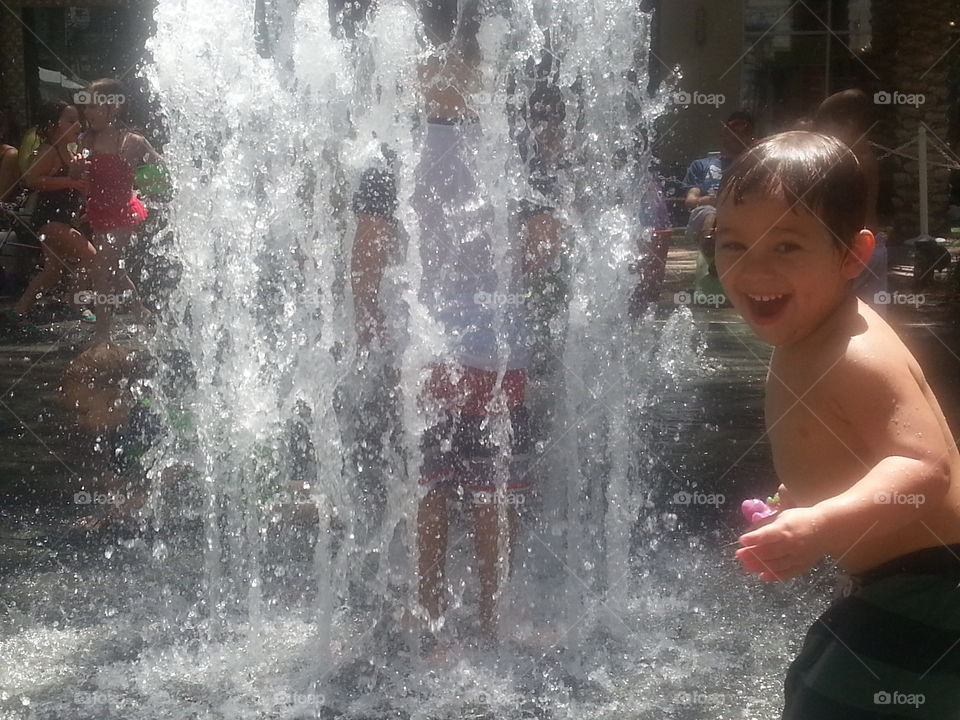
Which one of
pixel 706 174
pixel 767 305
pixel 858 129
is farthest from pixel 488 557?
pixel 706 174

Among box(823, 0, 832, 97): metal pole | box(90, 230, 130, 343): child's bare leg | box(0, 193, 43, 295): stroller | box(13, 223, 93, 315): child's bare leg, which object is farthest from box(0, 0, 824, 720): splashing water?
box(823, 0, 832, 97): metal pole

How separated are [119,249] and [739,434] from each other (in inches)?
122

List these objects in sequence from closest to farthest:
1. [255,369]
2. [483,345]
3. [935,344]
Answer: [483,345] < [255,369] < [935,344]

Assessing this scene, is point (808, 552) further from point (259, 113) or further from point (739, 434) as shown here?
point (739, 434)

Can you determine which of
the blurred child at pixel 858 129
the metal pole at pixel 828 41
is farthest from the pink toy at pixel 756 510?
the metal pole at pixel 828 41

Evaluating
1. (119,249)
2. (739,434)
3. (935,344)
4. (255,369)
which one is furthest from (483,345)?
(935,344)

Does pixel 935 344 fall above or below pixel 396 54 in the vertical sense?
below

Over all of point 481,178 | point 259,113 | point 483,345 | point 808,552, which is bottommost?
point 808,552

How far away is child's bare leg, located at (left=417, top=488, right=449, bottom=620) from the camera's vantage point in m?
3.16

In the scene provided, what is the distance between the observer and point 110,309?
5.64 metres

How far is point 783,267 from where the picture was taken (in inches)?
79.9

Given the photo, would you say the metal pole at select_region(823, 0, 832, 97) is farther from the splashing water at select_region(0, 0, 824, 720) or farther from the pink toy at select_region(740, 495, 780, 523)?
the pink toy at select_region(740, 495, 780, 523)

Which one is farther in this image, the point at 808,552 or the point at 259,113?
the point at 259,113

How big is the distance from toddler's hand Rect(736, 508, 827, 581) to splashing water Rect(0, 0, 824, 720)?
48.1 inches
